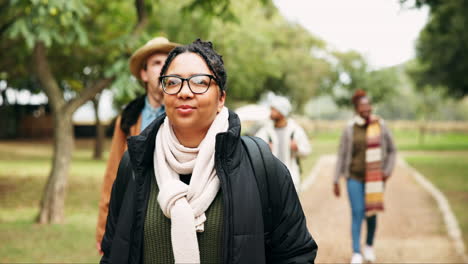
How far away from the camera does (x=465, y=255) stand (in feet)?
25.8

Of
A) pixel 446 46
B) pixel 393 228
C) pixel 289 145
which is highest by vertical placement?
pixel 446 46

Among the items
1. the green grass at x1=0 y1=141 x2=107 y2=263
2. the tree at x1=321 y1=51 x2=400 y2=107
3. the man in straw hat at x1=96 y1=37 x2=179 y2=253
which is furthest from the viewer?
the tree at x1=321 y1=51 x2=400 y2=107

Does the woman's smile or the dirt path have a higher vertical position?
the woman's smile

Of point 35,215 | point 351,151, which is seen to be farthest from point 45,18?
point 35,215

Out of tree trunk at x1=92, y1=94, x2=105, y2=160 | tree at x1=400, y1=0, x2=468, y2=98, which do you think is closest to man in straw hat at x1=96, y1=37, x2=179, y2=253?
tree at x1=400, y1=0, x2=468, y2=98

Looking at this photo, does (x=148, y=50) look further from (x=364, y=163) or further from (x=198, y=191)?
(x=364, y=163)

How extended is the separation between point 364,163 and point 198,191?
5.13 meters

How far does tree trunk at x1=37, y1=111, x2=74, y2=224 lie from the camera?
33.8 feet

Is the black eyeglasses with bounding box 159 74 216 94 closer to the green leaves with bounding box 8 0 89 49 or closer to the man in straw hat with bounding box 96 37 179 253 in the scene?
the man in straw hat with bounding box 96 37 179 253

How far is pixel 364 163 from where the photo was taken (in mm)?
7000

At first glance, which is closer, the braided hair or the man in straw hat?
the braided hair

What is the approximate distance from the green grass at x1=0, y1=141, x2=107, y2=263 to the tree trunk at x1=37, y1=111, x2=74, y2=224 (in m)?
0.26

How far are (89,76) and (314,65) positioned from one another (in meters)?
31.5

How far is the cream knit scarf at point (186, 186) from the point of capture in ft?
7.04
